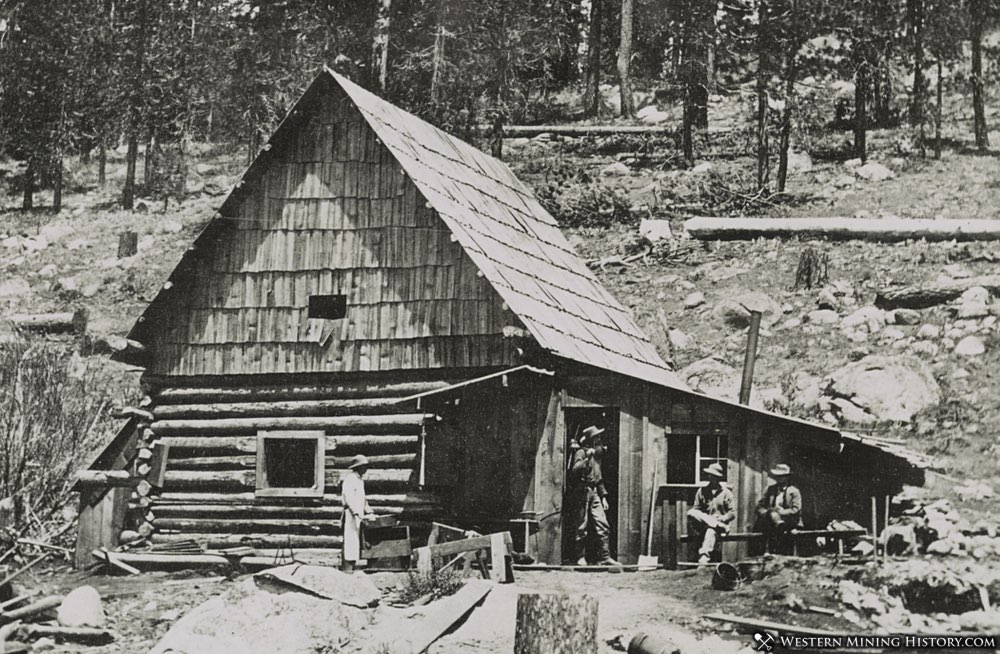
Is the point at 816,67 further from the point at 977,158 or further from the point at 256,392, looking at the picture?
the point at 256,392

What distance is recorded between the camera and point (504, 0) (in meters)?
47.2

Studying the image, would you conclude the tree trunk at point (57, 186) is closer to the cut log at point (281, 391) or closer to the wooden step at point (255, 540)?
the cut log at point (281, 391)

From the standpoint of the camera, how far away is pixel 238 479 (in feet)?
71.7

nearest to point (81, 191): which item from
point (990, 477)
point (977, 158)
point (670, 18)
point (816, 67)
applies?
point (670, 18)

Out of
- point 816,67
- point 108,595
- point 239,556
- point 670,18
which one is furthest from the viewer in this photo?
point 670,18

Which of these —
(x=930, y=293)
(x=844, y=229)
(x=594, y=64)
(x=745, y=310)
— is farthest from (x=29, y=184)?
(x=930, y=293)

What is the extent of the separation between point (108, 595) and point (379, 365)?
532 centimetres

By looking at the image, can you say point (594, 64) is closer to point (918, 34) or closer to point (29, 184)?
point (918, 34)

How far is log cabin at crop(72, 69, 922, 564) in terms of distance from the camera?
1970 centimetres

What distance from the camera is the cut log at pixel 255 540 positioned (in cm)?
2120

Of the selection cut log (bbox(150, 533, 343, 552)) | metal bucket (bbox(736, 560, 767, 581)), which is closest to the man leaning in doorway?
metal bucket (bbox(736, 560, 767, 581))

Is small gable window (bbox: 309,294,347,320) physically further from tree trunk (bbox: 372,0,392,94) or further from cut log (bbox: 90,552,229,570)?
A: tree trunk (bbox: 372,0,392,94)

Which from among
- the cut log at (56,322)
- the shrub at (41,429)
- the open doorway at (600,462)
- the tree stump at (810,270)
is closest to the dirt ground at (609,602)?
the open doorway at (600,462)

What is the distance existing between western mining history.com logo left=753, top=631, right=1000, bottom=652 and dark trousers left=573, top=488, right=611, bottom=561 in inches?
226
